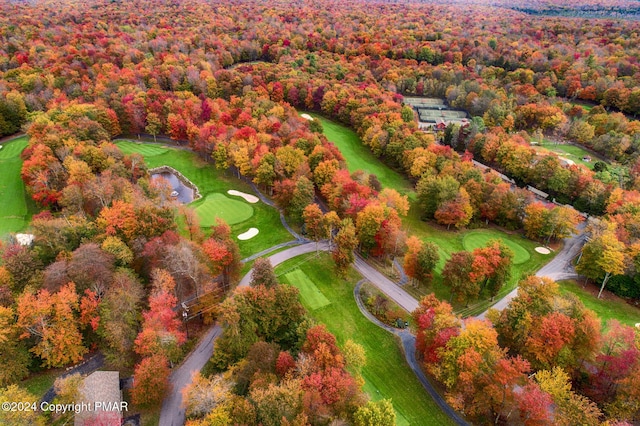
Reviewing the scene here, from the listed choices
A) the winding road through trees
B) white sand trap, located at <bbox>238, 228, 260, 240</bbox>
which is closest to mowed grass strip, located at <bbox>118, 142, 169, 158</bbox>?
white sand trap, located at <bbox>238, 228, 260, 240</bbox>

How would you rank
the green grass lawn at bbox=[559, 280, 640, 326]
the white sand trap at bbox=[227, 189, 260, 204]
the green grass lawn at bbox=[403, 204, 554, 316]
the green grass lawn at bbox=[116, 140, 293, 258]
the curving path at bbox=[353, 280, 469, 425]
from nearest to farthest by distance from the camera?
the curving path at bbox=[353, 280, 469, 425], the green grass lawn at bbox=[559, 280, 640, 326], the green grass lawn at bbox=[403, 204, 554, 316], the green grass lawn at bbox=[116, 140, 293, 258], the white sand trap at bbox=[227, 189, 260, 204]

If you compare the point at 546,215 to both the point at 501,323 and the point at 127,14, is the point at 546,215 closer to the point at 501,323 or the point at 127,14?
the point at 501,323

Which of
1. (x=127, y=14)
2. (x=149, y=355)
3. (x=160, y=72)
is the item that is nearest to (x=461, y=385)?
(x=149, y=355)

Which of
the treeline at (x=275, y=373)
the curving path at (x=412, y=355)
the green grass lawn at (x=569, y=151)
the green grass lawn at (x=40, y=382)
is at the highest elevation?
the treeline at (x=275, y=373)

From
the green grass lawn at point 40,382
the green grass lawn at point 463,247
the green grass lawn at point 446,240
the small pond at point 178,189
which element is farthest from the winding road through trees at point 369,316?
the small pond at point 178,189

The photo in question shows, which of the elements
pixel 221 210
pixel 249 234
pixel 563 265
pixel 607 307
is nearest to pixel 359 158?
pixel 221 210

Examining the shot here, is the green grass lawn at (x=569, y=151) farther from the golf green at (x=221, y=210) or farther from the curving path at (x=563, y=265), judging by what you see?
the golf green at (x=221, y=210)

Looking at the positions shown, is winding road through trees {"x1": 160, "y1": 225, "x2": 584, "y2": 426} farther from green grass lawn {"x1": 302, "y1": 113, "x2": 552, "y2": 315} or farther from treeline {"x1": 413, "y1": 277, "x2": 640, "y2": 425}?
treeline {"x1": 413, "y1": 277, "x2": 640, "y2": 425}

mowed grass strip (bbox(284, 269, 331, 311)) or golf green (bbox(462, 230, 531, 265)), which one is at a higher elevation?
golf green (bbox(462, 230, 531, 265))
